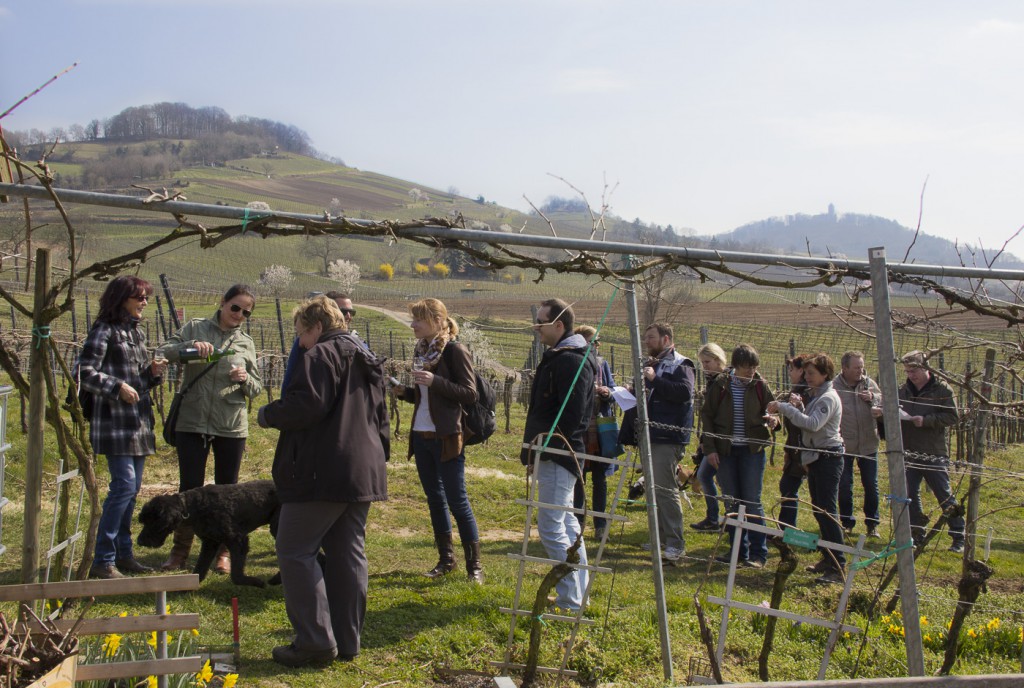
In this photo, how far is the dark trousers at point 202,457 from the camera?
201 inches

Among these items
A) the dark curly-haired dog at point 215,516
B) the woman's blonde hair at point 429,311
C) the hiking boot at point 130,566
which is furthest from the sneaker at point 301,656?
the woman's blonde hair at point 429,311

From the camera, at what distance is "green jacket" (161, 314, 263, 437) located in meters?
5.03

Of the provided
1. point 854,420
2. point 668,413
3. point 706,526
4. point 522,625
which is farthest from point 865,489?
point 522,625

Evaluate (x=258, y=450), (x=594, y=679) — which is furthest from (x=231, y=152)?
(x=594, y=679)

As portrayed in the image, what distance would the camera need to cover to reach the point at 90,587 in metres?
3.06

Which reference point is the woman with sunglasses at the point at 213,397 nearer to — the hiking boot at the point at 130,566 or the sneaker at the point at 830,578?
the hiking boot at the point at 130,566

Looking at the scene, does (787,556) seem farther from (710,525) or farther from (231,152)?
(231,152)

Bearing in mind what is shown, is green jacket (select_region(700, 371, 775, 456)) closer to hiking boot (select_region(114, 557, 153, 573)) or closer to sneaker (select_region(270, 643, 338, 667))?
sneaker (select_region(270, 643, 338, 667))

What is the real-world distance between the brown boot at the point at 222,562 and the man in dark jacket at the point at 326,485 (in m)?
1.48

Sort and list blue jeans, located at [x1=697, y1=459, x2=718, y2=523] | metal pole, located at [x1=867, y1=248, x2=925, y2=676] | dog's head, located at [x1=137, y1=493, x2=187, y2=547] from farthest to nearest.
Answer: blue jeans, located at [x1=697, y1=459, x2=718, y2=523], dog's head, located at [x1=137, y1=493, x2=187, y2=547], metal pole, located at [x1=867, y1=248, x2=925, y2=676]

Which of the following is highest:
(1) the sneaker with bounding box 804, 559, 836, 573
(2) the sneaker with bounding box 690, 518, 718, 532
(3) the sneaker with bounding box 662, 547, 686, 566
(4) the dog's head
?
(4) the dog's head

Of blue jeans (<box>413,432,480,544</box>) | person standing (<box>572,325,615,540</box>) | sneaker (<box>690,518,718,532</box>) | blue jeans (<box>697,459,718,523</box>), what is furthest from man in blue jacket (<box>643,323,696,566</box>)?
blue jeans (<box>413,432,480,544</box>)

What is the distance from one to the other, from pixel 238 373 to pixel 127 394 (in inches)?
25.0

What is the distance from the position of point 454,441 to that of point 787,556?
7.14 ft
